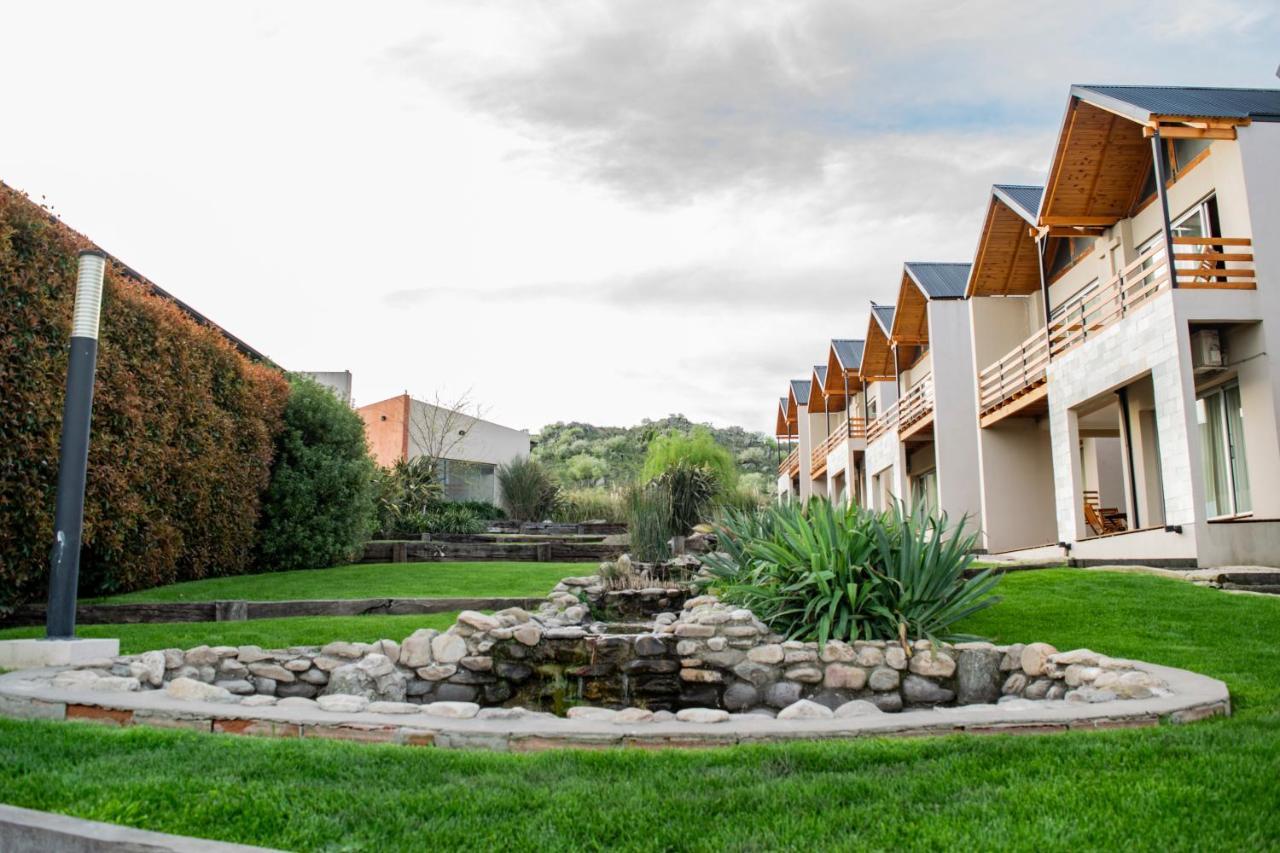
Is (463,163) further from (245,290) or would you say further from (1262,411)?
(1262,411)

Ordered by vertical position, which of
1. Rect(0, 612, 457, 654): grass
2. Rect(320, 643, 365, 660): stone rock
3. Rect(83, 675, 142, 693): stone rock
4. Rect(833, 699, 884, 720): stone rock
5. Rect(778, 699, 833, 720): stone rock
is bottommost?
Rect(833, 699, 884, 720): stone rock

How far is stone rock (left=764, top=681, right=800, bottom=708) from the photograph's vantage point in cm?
604

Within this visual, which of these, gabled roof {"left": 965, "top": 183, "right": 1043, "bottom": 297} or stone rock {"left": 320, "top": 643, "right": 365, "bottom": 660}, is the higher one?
gabled roof {"left": 965, "top": 183, "right": 1043, "bottom": 297}

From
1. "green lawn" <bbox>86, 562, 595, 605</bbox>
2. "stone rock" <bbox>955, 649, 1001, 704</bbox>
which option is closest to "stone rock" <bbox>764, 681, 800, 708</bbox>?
"stone rock" <bbox>955, 649, 1001, 704</bbox>

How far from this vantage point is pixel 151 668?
19.0ft

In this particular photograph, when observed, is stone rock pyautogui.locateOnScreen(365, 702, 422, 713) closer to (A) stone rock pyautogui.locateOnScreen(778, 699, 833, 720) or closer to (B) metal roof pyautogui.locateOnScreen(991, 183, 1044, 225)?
(A) stone rock pyautogui.locateOnScreen(778, 699, 833, 720)

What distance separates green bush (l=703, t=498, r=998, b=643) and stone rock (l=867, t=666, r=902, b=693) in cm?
24

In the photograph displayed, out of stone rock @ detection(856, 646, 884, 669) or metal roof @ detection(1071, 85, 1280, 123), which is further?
metal roof @ detection(1071, 85, 1280, 123)

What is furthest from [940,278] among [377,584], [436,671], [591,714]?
[591,714]

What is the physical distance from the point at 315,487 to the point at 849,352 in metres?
18.6

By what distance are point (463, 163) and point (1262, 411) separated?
10433mm

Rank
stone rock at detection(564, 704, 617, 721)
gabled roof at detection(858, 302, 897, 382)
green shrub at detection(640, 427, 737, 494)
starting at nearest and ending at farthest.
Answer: stone rock at detection(564, 704, 617, 721) < green shrub at detection(640, 427, 737, 494) < gabled roof at detection(858, 302, 897, 382)

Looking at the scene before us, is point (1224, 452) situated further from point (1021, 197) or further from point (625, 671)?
point (625, 671)

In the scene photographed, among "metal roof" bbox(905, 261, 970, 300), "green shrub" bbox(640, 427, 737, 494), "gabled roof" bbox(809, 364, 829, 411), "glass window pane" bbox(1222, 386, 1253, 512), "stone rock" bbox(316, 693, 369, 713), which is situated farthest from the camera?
"gabled roof" bbox(809, 364, 829, 411)
